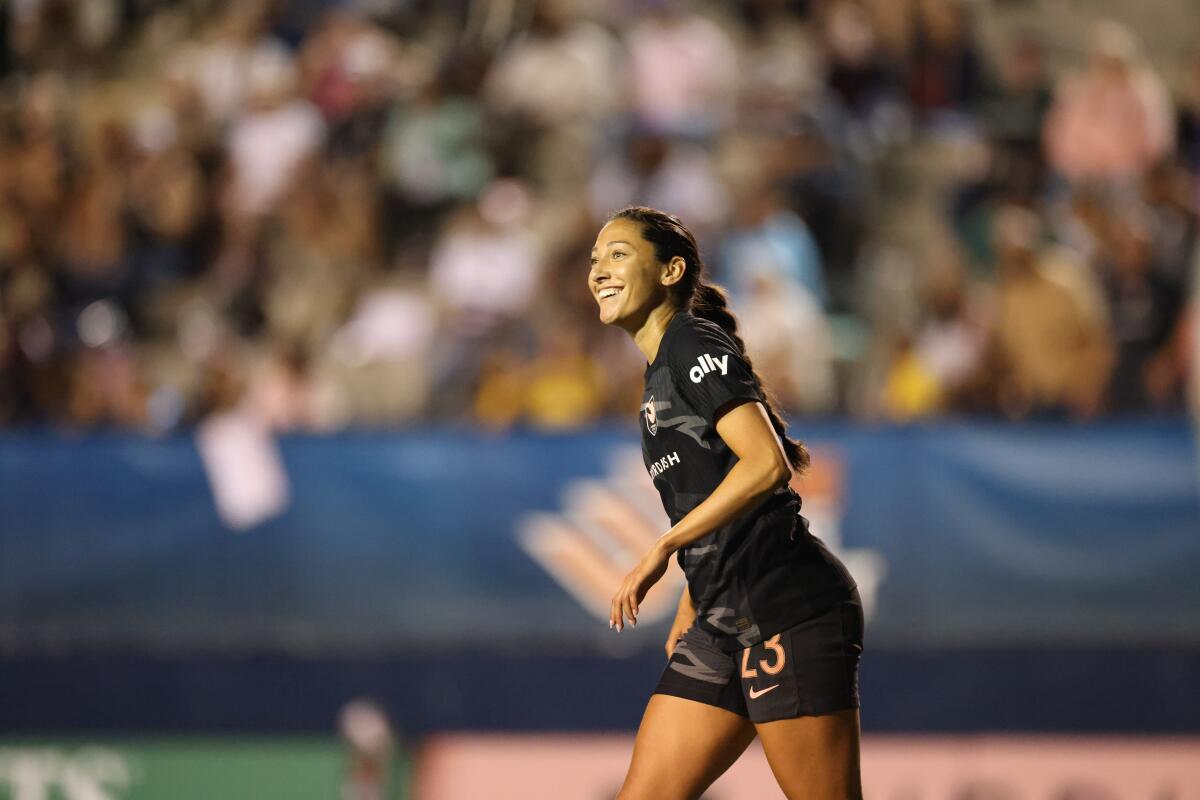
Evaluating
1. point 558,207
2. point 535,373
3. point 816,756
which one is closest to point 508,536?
point 535,373

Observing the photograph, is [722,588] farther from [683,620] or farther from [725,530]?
[683,620]

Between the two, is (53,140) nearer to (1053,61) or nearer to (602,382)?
(602,382)

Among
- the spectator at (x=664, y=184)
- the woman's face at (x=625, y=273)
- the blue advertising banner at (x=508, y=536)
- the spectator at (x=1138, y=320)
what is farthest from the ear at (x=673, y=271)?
the spectator at (x=664, y=184)

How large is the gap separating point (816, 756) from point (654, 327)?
3.66 ft

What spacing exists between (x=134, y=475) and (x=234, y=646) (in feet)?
3.27

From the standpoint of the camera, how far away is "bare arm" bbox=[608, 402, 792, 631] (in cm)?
378

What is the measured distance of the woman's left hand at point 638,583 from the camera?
3762 mm

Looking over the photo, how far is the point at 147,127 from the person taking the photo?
39.1 ft

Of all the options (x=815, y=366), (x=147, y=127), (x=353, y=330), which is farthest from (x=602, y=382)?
(x=147, y=127)

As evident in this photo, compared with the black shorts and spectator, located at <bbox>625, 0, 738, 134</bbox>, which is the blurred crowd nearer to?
spectator, located at <bbox>625, 0, 738, 134</bbox>

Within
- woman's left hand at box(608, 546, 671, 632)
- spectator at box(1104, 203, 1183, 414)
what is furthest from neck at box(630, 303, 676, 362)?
spectator at box(1104, 203, 1183, 414)

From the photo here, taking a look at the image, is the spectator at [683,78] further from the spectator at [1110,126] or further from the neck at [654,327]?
the neck at [654,327]

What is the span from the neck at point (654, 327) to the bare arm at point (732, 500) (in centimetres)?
45

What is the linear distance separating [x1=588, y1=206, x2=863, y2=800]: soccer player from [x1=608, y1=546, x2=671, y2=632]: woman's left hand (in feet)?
0.60
